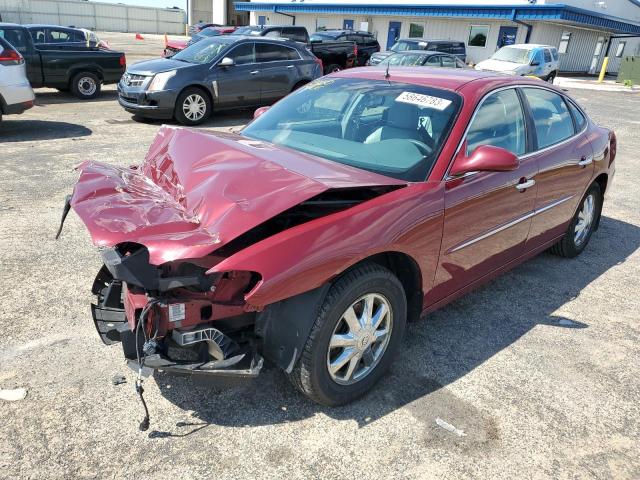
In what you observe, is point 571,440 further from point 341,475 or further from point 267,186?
point 267,186

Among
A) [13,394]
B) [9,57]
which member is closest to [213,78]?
[9,57]

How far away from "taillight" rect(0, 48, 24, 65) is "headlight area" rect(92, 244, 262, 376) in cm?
763

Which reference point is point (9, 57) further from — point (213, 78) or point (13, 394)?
point (13, 394)

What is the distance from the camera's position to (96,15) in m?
55.5

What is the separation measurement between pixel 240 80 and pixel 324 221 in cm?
914

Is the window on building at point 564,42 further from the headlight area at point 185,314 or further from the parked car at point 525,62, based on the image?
→ the headlight area at point 185,314

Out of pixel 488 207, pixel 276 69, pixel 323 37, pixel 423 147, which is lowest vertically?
pixel 276 69

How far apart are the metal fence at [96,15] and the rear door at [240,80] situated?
48493mm

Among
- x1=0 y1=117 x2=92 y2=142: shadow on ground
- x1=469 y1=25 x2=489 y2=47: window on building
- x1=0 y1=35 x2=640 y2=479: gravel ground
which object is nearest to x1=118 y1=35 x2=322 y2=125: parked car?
x1=0 y1=117 x2=92 y2=142: shadow on ground

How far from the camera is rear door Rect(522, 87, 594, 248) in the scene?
13.1ft

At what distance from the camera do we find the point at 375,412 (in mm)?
2854

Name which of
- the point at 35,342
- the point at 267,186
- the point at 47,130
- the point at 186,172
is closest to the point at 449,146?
the point at 267,186

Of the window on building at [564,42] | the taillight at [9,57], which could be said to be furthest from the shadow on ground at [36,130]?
the window on building at [564,42]

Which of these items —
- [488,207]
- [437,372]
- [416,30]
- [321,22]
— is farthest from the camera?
[321,22]
